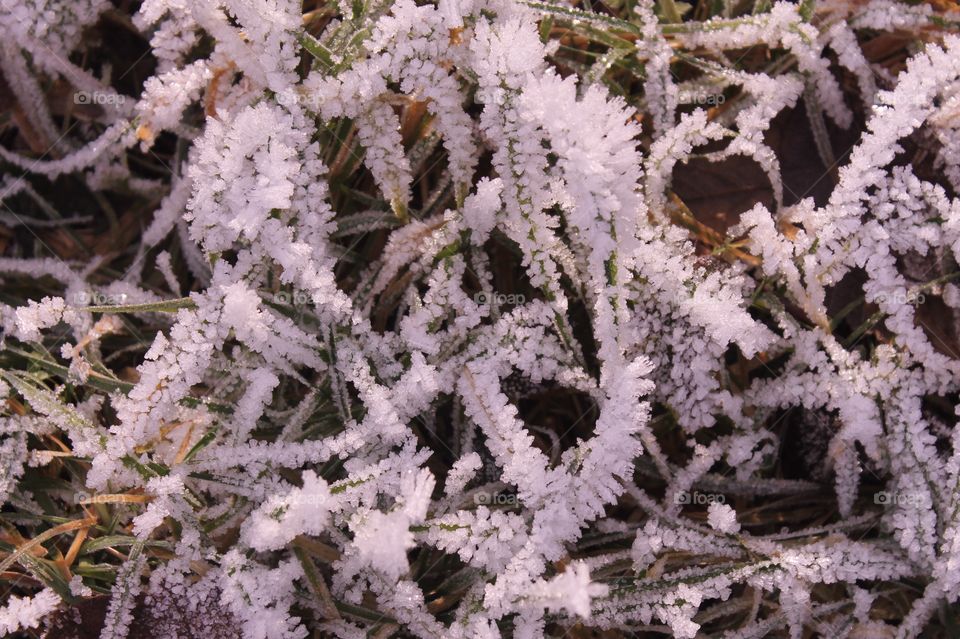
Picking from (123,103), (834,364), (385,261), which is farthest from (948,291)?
(123,103)

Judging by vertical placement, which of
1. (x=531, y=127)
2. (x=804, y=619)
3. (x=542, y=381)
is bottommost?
(x=804, y=619)

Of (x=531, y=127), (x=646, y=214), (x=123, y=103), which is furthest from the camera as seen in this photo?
(x=123, y=103)

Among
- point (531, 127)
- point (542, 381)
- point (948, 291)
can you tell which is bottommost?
point (542, 381)

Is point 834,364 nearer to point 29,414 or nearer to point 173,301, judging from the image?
point 173,301

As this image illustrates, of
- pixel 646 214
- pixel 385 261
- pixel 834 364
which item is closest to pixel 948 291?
pixel 834 364

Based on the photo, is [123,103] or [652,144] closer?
[652,144]

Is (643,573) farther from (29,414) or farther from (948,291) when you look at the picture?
(29,414)

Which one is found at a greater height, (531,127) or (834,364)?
(531,127)

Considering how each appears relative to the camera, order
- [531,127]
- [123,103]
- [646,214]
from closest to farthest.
Answer: [531,127] → [646,214] → [123,103]

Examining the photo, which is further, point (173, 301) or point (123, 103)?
point (123, 103)
